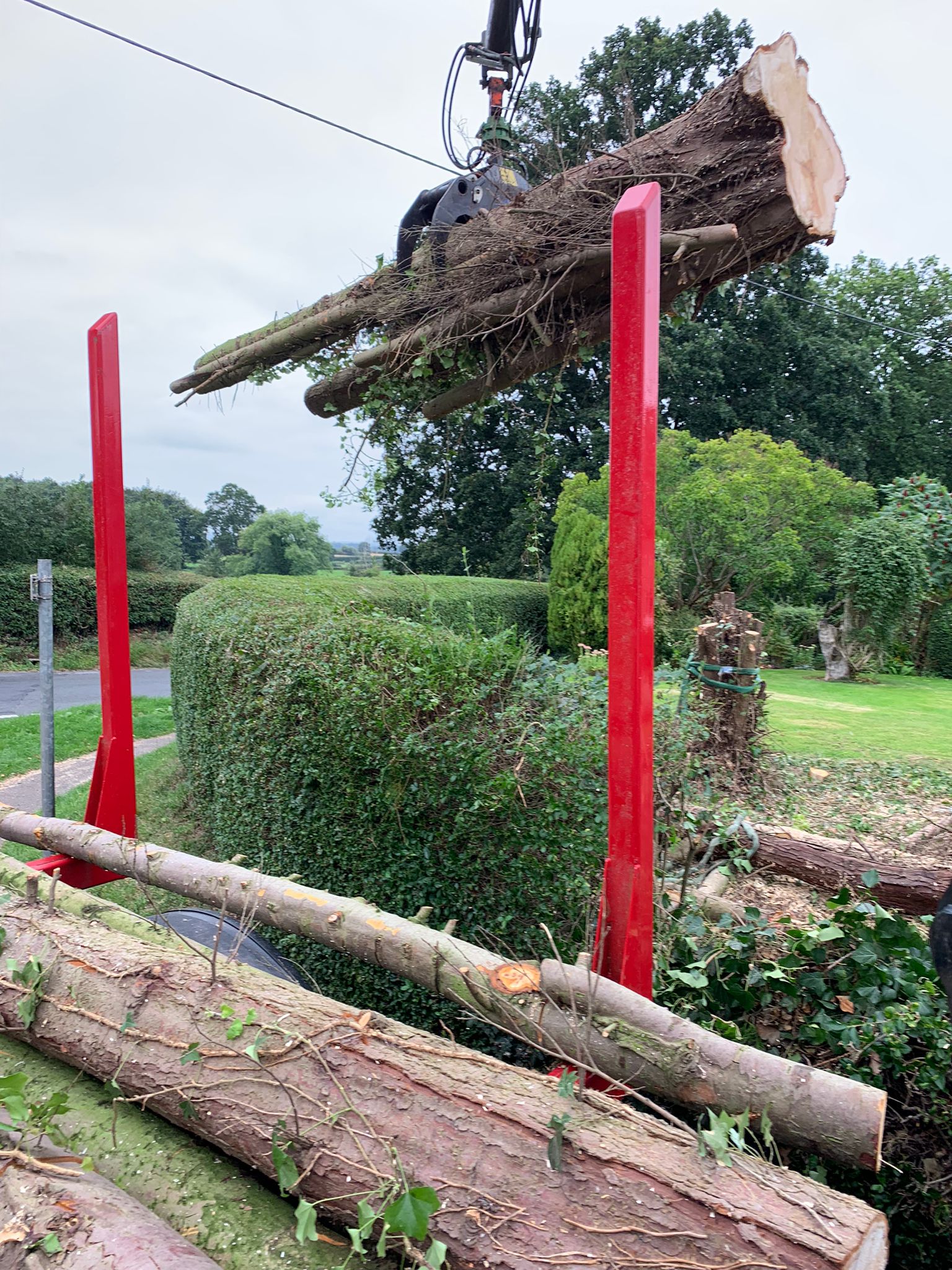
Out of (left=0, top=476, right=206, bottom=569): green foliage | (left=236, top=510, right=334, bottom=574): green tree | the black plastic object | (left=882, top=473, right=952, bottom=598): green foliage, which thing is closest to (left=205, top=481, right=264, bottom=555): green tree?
(left=236, top=510, right=334, bottom=574): green tree

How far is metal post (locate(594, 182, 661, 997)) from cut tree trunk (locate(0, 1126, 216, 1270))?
3.90 ft

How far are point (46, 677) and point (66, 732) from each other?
6.18m

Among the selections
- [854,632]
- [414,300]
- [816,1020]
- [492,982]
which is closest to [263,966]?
[492,982]

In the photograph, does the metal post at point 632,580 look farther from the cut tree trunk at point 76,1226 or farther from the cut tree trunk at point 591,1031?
the cut tree trunk at point 76,1226

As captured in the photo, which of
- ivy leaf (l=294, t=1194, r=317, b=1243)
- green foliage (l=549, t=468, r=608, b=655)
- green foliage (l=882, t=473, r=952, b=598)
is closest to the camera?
ivy leaf (l=294, t=1194, r=317, b=1243)

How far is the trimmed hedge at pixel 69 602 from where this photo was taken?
17.7 metres

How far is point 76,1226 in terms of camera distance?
5.33 ft

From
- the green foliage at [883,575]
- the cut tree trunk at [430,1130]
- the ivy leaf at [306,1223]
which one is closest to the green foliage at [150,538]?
the green foliage at [883,575]

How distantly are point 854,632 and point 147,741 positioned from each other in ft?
38.1

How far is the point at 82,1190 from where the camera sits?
1.73 meters

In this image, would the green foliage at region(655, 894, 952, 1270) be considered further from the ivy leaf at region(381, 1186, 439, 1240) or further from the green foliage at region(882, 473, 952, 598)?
the green foliage at region(882, 473, 952, 598)

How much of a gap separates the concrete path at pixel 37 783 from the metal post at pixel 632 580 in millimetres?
5615

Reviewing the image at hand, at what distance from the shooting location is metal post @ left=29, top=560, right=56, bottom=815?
4.62 metres

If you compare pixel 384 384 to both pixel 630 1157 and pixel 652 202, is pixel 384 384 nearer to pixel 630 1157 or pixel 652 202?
pixel 652 202
